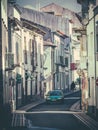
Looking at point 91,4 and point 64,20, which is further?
point 64,20

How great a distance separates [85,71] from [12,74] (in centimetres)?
619

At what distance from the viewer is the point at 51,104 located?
55.8 m

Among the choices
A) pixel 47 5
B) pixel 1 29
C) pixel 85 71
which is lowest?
pixel 85 71

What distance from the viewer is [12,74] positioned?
148 ft

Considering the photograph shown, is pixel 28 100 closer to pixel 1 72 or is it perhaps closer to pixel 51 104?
pixel 51 104

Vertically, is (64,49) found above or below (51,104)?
above

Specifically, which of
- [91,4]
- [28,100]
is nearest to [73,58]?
[28,100]

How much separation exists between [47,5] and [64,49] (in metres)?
9.68

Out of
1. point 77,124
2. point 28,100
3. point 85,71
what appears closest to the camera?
point 77,124

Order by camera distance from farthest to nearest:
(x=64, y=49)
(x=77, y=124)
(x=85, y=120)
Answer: (x=64, y=49)
(x=85, y=120)
(x=77, y=124)

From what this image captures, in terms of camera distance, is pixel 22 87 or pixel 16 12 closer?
pixel 16 12

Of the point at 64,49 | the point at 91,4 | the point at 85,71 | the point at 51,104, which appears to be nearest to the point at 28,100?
the point at 51,104

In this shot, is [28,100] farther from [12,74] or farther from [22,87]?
[12,74]

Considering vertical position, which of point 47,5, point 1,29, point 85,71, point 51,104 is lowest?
point 51,104
